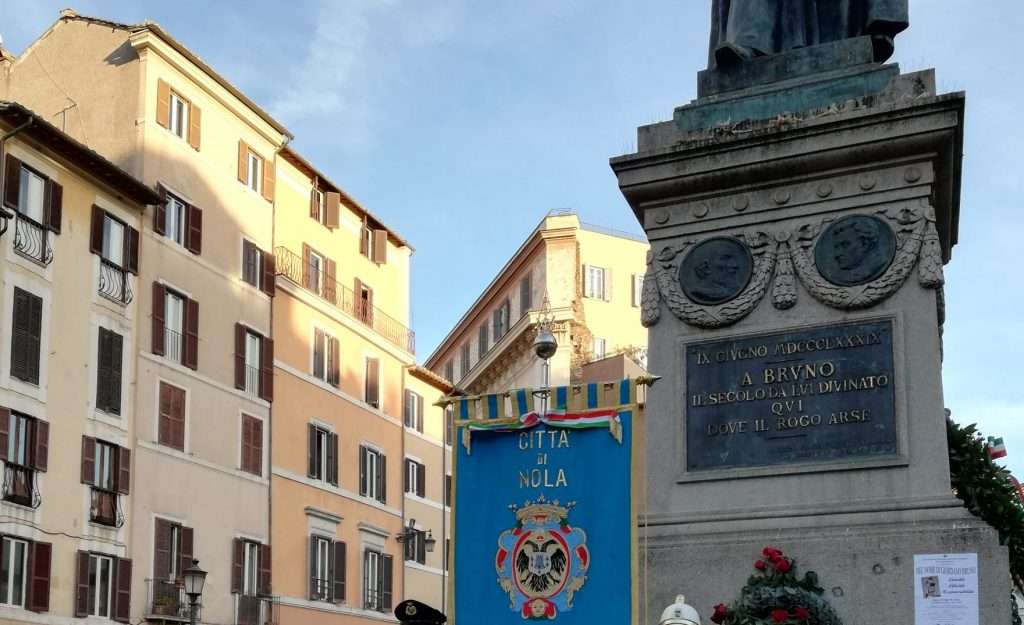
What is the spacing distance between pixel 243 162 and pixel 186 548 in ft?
37.4

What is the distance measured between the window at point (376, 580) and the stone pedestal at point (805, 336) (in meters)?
37.1

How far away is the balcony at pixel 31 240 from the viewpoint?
3422 centimetres

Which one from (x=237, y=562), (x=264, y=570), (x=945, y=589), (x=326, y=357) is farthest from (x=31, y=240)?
(x=945, y=589)

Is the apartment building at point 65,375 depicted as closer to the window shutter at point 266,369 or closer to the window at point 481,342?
the window shutter at point 266,369

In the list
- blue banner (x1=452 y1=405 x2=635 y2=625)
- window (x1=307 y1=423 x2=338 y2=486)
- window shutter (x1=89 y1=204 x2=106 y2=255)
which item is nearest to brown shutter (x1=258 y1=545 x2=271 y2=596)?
window (x1=307 y1=423 x2=338 y2=486)

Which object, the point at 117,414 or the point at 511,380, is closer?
the point at 117,414

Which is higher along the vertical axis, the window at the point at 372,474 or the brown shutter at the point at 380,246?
the brown shutter at the point at 380,246

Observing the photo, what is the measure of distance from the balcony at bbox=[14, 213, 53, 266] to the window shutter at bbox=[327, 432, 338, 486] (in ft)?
47.3

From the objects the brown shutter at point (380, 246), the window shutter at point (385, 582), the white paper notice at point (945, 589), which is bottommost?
the white paper notice at point (945, 589)

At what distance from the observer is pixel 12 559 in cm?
3288

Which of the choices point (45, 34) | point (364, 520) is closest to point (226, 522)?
point (364, 520)

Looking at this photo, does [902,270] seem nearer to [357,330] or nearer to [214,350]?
[214,350]

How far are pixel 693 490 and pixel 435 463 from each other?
4352cm

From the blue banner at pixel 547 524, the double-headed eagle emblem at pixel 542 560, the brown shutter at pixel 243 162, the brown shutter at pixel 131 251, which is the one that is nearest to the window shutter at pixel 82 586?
the brown shutter at pixel 131 251
